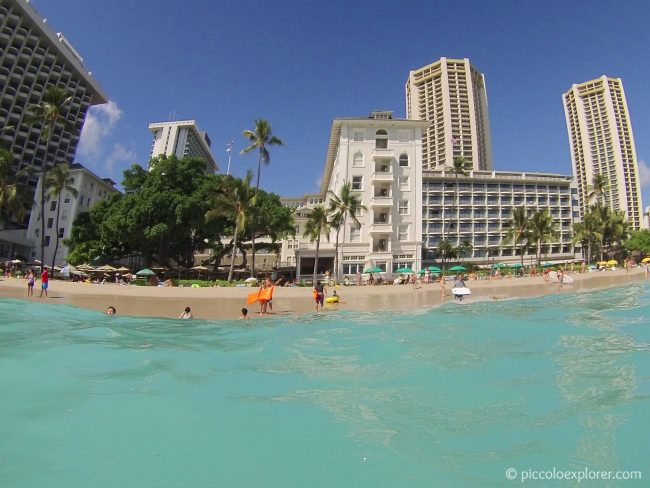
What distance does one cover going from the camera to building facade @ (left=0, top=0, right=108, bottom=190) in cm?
6494

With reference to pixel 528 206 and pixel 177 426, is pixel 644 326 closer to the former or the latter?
pixel 177 426

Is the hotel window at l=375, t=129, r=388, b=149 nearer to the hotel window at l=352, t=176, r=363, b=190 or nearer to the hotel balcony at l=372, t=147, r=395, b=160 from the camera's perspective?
the hotel balcony at l=372, t=147, r=395, b=160

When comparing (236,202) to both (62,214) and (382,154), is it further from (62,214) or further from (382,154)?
(62,214)

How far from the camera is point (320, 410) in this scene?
5.42 meters

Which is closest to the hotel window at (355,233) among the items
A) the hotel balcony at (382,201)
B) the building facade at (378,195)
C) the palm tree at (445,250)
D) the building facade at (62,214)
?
the building facade at (378,195)

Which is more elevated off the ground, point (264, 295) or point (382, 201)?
point (382, 201)

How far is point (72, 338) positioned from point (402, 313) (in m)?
12.5

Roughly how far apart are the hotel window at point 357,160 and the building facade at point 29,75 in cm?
4672

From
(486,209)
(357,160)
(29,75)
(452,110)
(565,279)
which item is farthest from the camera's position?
(452,110)

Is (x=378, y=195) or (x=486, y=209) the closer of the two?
(x=378, y=195)

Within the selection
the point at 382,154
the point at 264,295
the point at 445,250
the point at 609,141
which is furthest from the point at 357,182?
the point at 609,141

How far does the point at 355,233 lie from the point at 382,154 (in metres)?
11.5

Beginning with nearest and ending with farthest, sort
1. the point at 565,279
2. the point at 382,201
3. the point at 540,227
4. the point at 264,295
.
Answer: the point at 264,295 → the point at 565,279 → the point at 382,201 → the point at 540,227


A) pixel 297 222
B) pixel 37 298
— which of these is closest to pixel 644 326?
pixel 37 298
